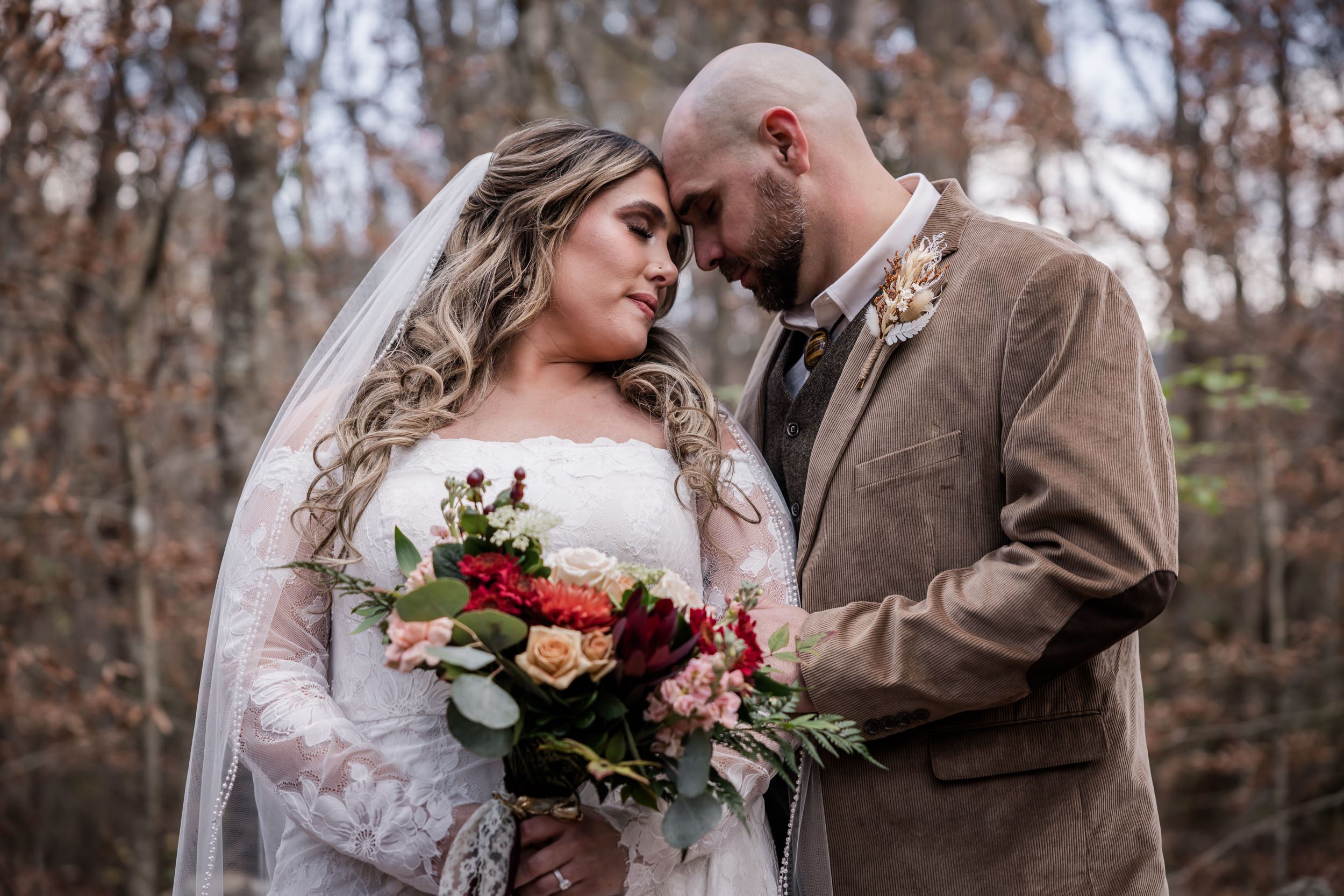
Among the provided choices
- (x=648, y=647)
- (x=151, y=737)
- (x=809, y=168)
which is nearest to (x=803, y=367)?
(x=809, y=168)

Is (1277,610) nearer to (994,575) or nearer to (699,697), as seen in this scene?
(994,575)

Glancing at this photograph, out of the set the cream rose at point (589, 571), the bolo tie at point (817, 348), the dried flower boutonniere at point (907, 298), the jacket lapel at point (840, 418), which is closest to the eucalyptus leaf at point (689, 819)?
the cream rose at point (589, 571)

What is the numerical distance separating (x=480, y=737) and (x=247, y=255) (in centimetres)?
388

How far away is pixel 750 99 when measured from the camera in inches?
118

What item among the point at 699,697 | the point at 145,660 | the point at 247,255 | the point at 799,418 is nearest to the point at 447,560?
the point at 699,697

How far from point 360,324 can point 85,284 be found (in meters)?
4.32

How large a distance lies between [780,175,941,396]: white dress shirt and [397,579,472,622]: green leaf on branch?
1.46m

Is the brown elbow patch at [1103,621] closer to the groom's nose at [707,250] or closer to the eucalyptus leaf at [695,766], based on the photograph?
the eucalyptus leaf at [695,766]

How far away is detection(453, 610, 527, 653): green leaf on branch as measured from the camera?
181cm

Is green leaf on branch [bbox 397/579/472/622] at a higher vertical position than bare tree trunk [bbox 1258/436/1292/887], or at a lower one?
higher

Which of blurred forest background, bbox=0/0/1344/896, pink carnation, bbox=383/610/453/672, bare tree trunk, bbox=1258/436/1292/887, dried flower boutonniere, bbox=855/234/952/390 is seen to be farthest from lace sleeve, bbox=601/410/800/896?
bare tree trunk, bbox=1258/436/1292/887

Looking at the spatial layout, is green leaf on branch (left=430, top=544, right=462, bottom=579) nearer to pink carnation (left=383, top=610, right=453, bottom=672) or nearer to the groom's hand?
pink carnation (left=383, top=610, right=453, bottom=672)

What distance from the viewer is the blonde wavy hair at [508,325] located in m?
2.72

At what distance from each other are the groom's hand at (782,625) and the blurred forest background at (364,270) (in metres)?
2.85
